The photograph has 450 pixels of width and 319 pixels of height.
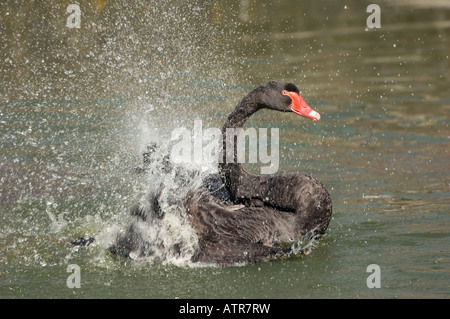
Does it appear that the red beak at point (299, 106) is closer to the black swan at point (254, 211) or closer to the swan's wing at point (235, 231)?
the black swan at point (254, 211)

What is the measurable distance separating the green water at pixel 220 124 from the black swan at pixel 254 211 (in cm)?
18

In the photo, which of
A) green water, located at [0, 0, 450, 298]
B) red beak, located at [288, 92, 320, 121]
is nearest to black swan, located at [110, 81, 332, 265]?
red beak, located at [288, 92, 320, 121]

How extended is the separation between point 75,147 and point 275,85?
13.3 ft

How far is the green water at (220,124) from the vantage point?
226 inches

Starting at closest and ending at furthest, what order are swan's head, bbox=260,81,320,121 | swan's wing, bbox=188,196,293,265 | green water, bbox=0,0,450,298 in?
green water, bbox=0,0,450,298
swan's wing, bbox=188,196,293,265
swan's head, bbox=260,81,320,121

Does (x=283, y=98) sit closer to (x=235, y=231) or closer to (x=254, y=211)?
(x=254, y=211)

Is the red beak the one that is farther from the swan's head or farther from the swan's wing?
the swan's wing

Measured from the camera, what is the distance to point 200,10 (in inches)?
582

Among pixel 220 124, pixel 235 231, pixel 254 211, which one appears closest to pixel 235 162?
pixel 254 211

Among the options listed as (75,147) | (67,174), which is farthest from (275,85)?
(75,147)

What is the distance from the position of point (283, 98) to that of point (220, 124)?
354 cm

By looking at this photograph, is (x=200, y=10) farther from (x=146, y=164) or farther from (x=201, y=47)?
(x=146, y=164)

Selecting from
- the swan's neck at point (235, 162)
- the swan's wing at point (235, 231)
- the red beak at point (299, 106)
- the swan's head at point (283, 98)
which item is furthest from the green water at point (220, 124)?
the swan's head at point (283, 98)

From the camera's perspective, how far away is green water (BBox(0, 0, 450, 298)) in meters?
5.75
